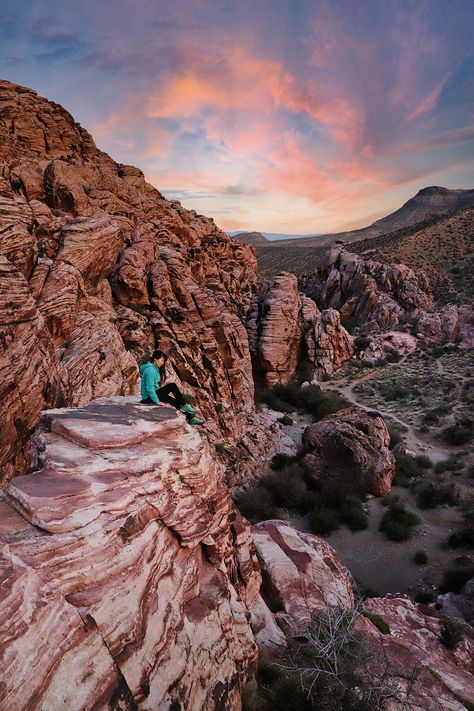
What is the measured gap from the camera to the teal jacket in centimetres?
740

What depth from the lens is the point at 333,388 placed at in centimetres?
3284

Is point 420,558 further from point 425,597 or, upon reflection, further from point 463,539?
point 463,539

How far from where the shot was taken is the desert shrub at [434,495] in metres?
16.2

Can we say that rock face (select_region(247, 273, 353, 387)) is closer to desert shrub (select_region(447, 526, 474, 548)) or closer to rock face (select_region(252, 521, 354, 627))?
desert shrub (select_region(447, 526, 474, 548))

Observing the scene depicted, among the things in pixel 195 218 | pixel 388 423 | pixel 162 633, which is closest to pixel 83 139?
pixel 195 218

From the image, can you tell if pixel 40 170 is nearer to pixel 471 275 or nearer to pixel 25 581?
pixel 25 581

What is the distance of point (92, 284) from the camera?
1566cm

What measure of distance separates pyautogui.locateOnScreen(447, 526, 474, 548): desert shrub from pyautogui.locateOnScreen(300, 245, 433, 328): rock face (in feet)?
106

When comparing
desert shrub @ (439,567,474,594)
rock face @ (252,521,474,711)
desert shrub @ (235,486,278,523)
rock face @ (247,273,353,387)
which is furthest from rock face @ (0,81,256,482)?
desert shrub @ (439,567,474,594)

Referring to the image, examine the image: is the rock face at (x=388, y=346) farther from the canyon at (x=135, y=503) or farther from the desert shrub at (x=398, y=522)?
the desert shrub at (x=398, y=522)

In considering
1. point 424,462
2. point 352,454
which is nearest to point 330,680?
point 352,454

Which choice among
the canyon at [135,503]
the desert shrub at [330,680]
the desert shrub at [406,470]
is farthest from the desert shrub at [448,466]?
the desert shrub at [330,680]

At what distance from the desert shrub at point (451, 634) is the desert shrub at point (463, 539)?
224 inches

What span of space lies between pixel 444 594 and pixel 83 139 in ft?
128
